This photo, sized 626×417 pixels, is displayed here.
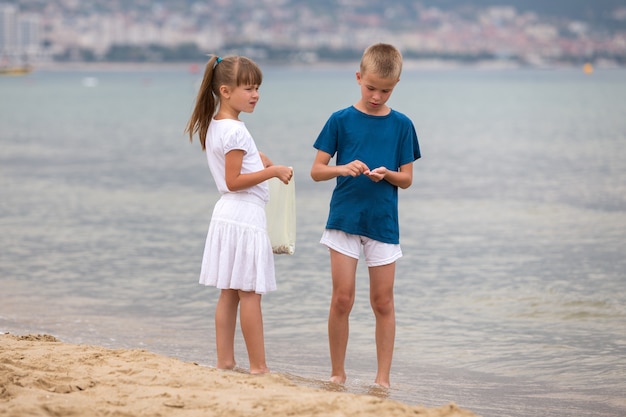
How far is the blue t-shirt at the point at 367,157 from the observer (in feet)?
15.9

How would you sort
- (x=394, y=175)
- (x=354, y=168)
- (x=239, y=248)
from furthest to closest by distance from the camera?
1. (x=239, y=248)
2. (x=394, y=175)
3. (x=354, y=168)

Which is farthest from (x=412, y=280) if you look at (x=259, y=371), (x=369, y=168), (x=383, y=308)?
(x=369, y=168)

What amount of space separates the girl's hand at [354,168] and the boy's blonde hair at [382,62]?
1.37ft

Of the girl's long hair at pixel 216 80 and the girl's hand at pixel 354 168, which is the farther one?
the girl's long hair at pixel 216 80

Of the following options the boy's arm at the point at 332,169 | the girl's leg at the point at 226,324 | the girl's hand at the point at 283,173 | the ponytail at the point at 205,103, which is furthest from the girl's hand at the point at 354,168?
the girl's leg at the point at 226,324

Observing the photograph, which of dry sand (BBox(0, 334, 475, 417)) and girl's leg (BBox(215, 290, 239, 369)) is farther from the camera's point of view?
girl's leg (BBox(215, 290, 239, 369))

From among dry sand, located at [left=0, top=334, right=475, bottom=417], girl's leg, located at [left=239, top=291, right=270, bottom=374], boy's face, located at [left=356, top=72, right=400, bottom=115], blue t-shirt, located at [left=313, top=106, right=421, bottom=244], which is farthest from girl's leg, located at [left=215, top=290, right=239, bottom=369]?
boy's face, located at [left=356, top=72, right=400, bottom=115]

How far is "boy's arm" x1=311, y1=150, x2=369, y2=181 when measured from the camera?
4.67 m

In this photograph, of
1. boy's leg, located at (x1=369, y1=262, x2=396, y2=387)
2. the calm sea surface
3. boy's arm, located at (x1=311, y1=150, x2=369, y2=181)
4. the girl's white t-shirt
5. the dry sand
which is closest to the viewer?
the dry sand

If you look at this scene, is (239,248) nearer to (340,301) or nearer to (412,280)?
(340,301)

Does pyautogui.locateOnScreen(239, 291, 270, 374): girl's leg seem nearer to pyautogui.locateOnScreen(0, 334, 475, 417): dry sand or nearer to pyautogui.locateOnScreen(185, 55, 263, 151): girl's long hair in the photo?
pyautogui.locateOnScreen(0, 334, 475, 417): dry sand

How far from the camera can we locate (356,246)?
16.3 feet

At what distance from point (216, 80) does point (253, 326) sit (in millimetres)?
1174

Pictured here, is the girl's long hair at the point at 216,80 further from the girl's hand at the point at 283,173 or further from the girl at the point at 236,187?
the girl's hand at the point at 283,173
